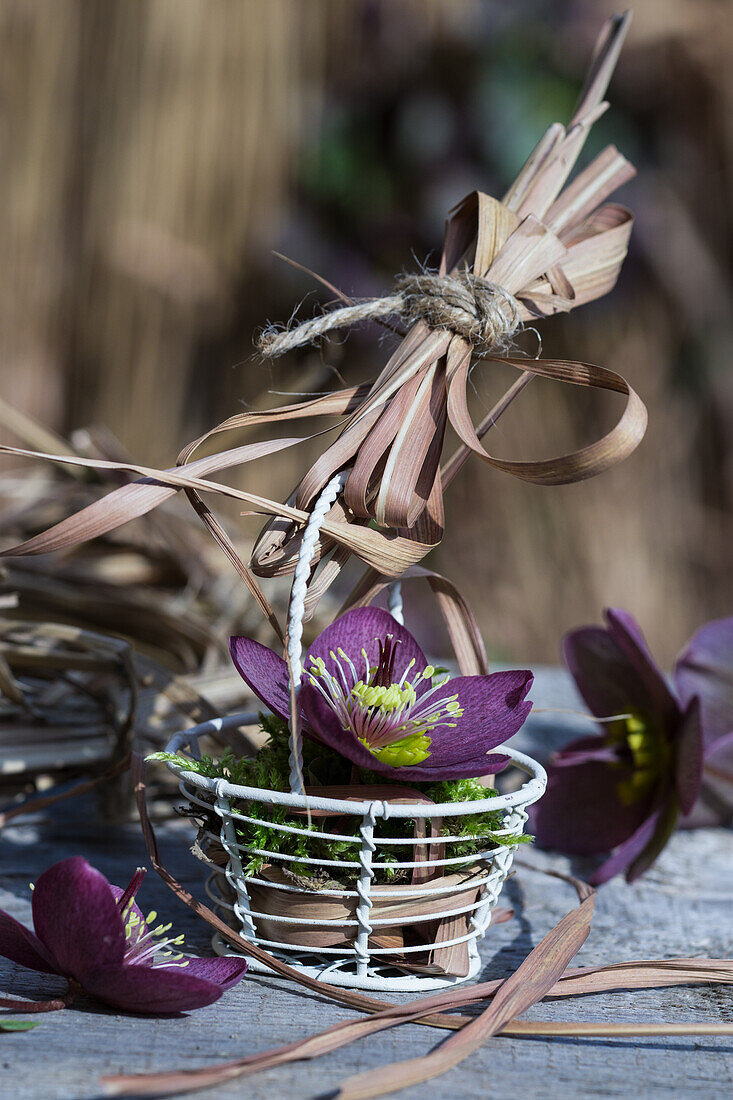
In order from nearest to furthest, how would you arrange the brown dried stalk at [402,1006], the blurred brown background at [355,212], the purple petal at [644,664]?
1. the brown dried stalk at [402,1006]
2. the purple petal at [644,664]
3. the blurred brown background at [355,212]

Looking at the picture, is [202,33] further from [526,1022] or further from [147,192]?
[526,1022]

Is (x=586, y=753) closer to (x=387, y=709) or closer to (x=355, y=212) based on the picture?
(x=387, y=709)

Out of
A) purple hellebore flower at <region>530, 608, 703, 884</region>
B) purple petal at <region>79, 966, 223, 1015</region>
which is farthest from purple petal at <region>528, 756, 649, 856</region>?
purple petal at <region>79, 966, 223, 1015</region>

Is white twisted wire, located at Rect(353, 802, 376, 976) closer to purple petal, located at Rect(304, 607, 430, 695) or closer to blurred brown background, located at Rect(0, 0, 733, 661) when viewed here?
purple petal, located at Rect(304, 607, 430, 695)

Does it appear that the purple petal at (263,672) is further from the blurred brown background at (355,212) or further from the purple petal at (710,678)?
the blurred brown background at (355,212)

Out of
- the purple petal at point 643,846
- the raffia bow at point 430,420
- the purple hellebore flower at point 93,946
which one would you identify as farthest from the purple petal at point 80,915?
the purple petal at point 643,846

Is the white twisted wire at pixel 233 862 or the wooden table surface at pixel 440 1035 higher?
the white twisted wire at pixel 233 862
